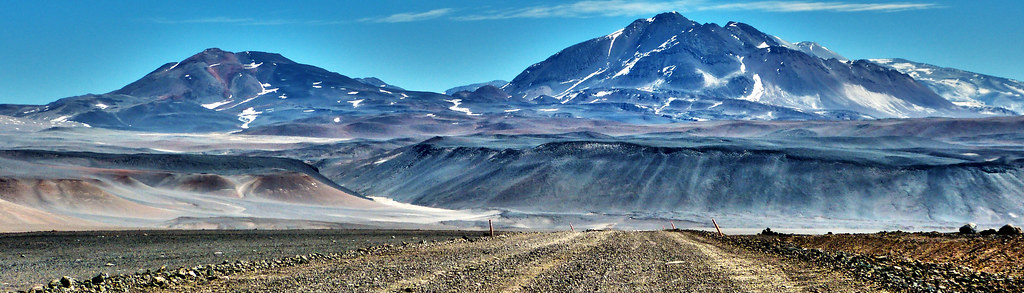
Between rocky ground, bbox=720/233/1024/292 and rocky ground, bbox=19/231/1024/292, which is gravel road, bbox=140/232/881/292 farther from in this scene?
rocky ground, bbox=720/233/1024/292

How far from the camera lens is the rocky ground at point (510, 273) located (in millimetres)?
17203

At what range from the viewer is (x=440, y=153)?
3967 inches

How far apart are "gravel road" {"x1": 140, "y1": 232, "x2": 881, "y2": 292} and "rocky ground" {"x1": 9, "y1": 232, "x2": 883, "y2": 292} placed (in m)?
0.02

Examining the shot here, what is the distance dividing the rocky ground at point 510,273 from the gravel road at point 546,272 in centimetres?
2

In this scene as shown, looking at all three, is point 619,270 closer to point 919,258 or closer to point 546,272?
point 546,272

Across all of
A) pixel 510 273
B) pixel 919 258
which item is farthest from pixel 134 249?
pixel 919 258

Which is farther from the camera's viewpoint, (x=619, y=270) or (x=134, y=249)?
(x=134, y=249)

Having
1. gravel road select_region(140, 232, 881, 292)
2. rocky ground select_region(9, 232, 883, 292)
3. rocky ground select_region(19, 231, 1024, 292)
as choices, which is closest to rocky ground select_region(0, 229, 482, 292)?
rocky ground select_region(19, 231, 1024, 292)

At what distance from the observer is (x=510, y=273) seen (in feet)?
62.7

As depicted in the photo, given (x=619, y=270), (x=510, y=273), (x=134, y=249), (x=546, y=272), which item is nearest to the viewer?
(x=510, y=273)

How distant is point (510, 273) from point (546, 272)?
0.66 meters

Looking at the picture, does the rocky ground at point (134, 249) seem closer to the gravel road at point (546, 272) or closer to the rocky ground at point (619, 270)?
the rocky ground at point (619, 270)

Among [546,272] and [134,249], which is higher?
[546,272]

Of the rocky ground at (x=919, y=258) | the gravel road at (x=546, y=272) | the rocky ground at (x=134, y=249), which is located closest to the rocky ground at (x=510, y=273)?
the gravel road at (x=546, y=272)
